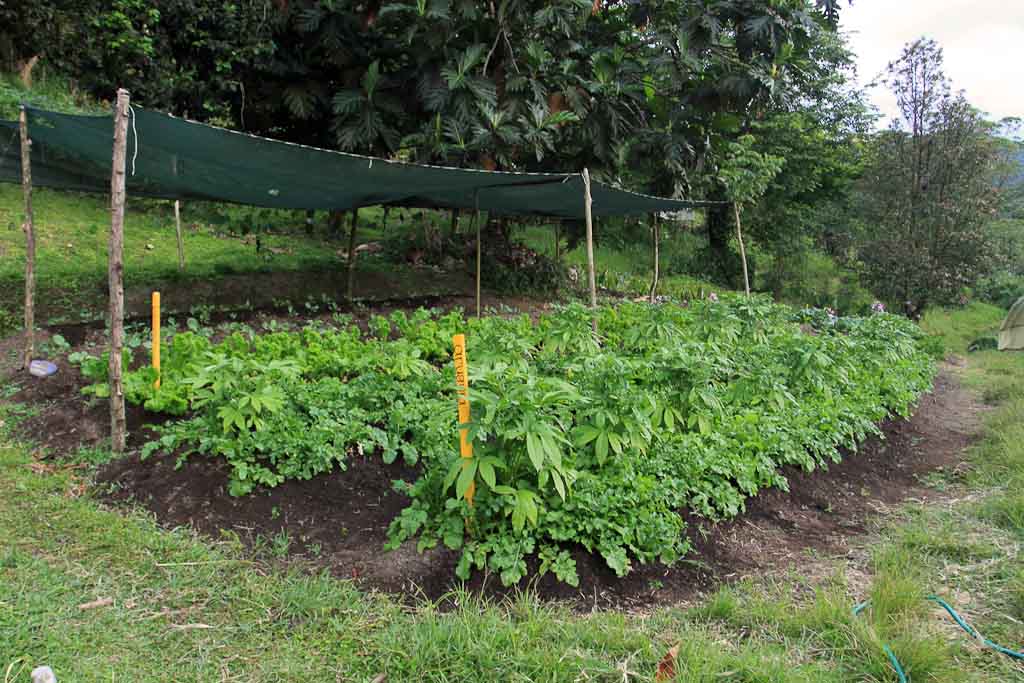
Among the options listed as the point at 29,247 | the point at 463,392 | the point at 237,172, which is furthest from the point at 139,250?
the point at 463,392

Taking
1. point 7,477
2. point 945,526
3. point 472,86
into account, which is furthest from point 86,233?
point 945,526

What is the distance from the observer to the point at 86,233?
360 inches

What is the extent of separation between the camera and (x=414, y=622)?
240 cm

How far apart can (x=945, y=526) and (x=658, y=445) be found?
4.83 feet

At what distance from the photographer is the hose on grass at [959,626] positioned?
2129 mm

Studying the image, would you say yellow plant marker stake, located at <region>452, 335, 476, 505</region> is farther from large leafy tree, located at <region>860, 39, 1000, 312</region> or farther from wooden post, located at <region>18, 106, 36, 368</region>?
large leafy tree, located at <region>860, 39, 1000, 312</region>

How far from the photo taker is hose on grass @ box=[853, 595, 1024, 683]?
6.98 feet

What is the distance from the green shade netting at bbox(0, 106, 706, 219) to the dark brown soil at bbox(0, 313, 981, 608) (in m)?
1.79

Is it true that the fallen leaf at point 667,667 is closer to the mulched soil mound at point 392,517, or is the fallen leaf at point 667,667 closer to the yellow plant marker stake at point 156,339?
the mulched soil mound at point 392,517

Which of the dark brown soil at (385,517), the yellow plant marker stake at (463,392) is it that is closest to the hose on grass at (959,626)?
the dark brown soil at (385,517)

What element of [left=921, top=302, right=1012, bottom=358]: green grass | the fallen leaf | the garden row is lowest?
the fallen leaf

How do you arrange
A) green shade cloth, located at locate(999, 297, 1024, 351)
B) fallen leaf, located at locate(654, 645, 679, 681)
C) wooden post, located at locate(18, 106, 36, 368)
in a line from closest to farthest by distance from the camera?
1. fallen leaf, located at locate(654, 645, 679, 681)
2. wooden post, located at locate(18, 106, 36, 368)
3. green shade cloth, located at locate(999, 297, 1024, 351)

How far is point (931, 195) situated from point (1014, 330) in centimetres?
675

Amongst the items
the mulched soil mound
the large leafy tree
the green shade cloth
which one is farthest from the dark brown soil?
the large leafy tree
